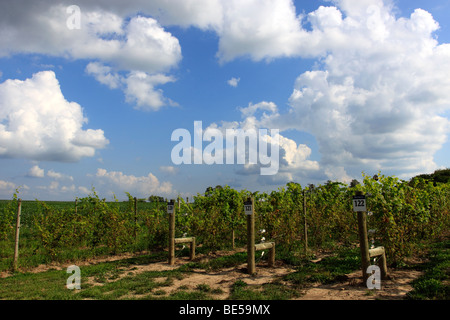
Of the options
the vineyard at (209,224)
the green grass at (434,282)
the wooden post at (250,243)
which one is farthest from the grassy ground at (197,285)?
the vineyard at (209,224)

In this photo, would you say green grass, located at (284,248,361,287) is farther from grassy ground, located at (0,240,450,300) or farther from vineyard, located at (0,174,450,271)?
vineyard, located at (0,174,450,271)

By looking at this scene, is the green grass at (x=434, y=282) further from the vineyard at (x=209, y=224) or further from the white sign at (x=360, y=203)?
the white sign at (x=360, y=203)

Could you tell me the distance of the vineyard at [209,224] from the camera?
10.4m

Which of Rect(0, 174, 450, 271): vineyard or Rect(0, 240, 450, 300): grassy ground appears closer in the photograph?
Rect(0, 240, 450, 300): grassy ground

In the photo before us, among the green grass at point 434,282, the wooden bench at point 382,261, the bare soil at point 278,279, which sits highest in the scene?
the wooden bench at point 382,261

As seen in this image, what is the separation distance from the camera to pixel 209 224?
11.6 meters

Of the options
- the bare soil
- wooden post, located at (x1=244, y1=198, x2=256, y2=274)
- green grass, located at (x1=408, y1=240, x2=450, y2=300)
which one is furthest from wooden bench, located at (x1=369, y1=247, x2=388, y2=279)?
wooden post, located at (x1=244, y1=198, x2=256, y2=274)

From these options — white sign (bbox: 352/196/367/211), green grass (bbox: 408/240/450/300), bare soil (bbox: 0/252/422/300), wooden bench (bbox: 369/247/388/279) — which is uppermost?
white sign (bbox: 352/196/367/211)

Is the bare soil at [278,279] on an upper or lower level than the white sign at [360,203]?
lower

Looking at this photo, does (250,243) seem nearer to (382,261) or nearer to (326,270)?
(326,270)

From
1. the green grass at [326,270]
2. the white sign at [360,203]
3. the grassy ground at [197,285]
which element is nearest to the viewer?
the grassy ground at [197,285]

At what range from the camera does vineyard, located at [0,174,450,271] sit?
1040 cm

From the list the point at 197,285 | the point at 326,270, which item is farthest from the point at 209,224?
the point at 326,270

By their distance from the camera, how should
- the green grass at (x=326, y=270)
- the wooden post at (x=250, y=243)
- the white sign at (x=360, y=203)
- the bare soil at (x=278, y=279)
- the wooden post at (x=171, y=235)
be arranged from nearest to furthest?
the bare soil at (x=278, y=279) → the white sign at (x=360, y=203) → the green grass at (x=326, y=270) → the wooden post at (x=250, y=243) → the wooden post at (x=171, y=235)
